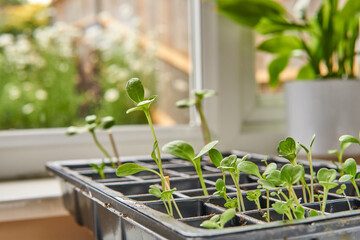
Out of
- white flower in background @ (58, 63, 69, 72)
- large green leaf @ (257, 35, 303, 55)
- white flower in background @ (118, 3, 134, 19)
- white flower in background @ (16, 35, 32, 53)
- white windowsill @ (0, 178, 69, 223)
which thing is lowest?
white windowsill @ (0, 178, 69, 223)

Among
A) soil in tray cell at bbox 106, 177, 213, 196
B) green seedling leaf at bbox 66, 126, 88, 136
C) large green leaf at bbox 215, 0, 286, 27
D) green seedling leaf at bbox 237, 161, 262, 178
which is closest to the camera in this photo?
green seedling leaf at bbox 237, 161, 262, 178

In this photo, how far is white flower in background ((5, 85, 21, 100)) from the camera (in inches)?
56.5

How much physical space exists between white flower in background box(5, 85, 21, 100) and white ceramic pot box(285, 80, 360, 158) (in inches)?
31.0

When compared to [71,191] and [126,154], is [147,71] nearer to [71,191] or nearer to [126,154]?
[126,154]

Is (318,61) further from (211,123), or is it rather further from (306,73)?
(211,123)

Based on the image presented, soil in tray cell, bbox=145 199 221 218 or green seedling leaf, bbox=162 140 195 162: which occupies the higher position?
green seedling leaf, bbox=162 140 195 162

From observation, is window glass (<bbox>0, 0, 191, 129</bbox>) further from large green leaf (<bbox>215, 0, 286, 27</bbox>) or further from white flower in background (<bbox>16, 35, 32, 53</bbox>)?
large green leaf (<bbox>215, 0, 286, 27</bbox>)

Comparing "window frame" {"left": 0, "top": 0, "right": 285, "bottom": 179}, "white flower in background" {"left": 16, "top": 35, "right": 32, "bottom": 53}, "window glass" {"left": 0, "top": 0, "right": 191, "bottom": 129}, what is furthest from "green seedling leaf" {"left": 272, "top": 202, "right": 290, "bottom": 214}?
"white flower in background" {"left": 16, "top": 35, "right": 32, "bottom": 53}

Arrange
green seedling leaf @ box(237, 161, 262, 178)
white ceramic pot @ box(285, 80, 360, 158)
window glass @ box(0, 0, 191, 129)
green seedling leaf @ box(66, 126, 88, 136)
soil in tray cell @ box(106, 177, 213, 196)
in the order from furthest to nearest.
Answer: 1. window glass @ box(0, 0, 191, 129)
2. white ceramic pot @ box(285, 80, 360, 158)
3. green seedling leaf @ box(66, 126, 88, 136)
4. soil in tray cell @ box(106, 177, 213, 196)
5. green seedling leaf @ box(237, 161, 262, 178)

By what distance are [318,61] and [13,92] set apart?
2.79ft

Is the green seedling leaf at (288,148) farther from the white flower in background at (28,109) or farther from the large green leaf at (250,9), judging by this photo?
the white flower in background at (28,109)

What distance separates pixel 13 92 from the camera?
144cm

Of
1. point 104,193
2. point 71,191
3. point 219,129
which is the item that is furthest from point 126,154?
point 104,193

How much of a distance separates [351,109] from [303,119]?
11 cm
